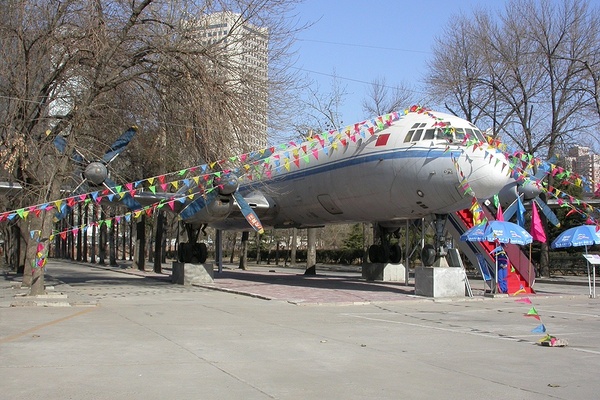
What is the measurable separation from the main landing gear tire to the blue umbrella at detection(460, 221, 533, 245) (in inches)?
447

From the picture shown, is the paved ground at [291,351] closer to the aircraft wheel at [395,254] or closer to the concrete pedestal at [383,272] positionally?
the concrete pedestal at [383,272]

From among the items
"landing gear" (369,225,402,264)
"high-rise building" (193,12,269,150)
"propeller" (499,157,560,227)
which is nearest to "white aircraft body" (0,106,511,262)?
"high-rise building" (193,12,269,150)

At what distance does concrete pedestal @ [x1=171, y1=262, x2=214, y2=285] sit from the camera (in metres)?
26.5

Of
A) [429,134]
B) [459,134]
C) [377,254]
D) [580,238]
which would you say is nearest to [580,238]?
[580,238]

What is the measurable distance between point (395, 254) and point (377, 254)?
79 cm

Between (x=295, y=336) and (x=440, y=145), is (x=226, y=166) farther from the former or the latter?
(x=295, y=336)

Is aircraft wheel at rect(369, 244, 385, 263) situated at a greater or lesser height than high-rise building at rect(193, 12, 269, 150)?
lesser

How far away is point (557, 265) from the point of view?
41906mm

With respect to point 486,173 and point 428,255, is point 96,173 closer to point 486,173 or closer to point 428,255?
point 428,255

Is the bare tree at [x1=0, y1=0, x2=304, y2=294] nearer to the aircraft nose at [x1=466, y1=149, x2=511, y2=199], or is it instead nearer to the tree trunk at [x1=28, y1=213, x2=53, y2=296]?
the tree trunk at [x1=28, y1=213, x2=53, y2=296]

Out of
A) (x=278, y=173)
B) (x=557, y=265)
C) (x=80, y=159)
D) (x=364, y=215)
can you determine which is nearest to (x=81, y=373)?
(x=80, y=159)

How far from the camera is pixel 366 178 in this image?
21375 mm

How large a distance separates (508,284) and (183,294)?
414 inches

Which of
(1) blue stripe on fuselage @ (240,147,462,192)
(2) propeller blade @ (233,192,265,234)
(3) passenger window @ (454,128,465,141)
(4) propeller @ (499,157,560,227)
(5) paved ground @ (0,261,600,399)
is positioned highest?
(3) passenger window @ (454,128,465,141)
